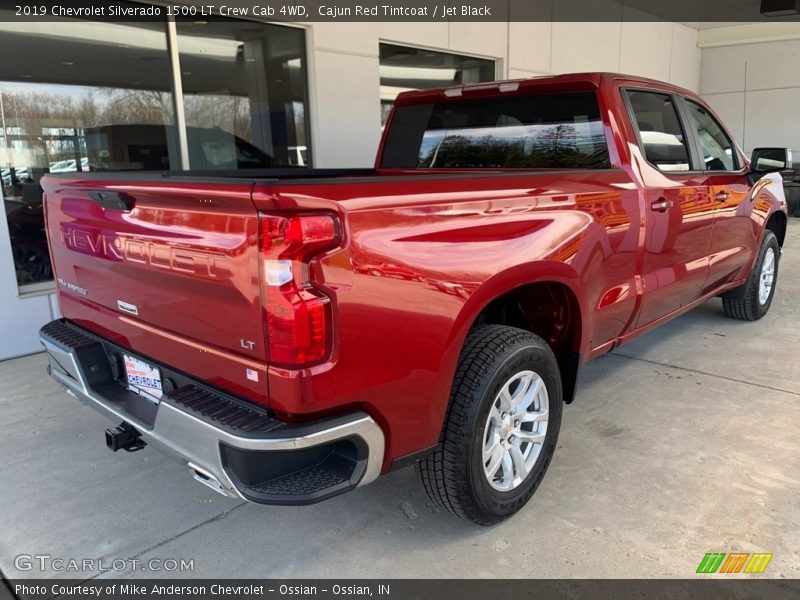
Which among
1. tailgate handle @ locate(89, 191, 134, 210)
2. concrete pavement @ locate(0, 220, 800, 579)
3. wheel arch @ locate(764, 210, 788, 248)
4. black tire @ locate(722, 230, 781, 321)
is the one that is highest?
tailgate handle @ locate(89, 191, 134, 210)

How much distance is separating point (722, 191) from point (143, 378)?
3855 millimetres

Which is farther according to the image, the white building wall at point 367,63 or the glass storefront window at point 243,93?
the glass storefront window at point 243,93

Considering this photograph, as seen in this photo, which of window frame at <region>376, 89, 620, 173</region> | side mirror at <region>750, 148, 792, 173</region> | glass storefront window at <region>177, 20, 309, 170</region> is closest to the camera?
window frame at <region>376, 89, 620, 173</region>

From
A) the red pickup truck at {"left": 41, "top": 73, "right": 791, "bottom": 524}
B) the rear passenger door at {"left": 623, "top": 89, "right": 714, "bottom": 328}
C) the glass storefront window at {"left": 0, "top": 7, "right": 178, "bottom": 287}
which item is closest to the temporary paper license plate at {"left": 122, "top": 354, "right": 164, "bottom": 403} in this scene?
the red pickup truck at {"left": 41, "top": 73, "right": 791, "bottom": 524}

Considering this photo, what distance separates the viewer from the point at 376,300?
1992 millimetres

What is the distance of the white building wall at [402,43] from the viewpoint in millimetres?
6910

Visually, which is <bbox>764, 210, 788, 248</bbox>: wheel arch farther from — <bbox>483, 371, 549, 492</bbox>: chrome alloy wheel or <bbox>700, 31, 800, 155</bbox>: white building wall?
<bbox>700, 31, 800, 155</bbox>: white building wall

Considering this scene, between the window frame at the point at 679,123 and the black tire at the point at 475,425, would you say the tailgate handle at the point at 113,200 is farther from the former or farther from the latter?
the window frame at the point at 679,123

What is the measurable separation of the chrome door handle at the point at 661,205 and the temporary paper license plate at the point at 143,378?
8.64ft

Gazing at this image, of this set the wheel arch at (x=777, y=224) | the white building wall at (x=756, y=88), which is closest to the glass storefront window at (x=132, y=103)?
the wheel arch at (x=777, y=224)

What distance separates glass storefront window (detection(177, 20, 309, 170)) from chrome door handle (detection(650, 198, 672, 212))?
4471 millimetres

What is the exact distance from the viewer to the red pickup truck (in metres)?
1.89

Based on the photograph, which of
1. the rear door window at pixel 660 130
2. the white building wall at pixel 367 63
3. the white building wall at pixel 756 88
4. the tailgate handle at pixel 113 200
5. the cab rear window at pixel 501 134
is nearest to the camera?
the tailgate handle at pixel 113 200

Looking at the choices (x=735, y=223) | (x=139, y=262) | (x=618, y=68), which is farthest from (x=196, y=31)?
(x=618, y=68)
